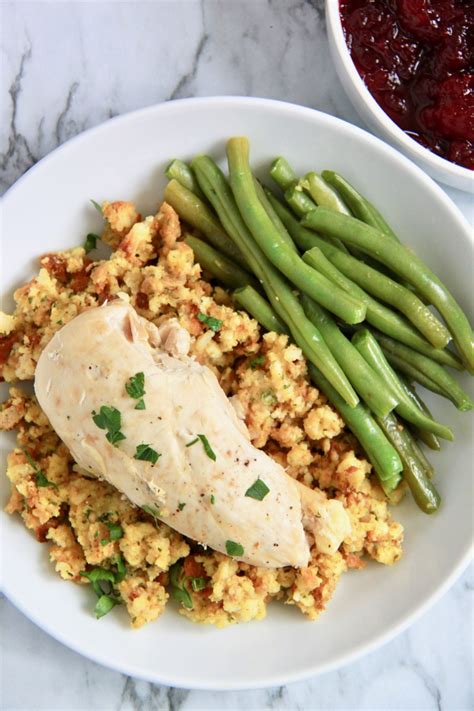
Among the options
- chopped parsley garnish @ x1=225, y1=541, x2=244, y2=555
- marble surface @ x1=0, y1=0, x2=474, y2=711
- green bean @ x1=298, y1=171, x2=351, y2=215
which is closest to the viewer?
chopped parsley garnish @ x1=225, y1=541, x2=244, y2=555

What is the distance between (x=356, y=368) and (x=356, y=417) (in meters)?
0.18

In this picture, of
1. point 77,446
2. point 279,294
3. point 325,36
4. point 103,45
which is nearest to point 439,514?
point 279,294

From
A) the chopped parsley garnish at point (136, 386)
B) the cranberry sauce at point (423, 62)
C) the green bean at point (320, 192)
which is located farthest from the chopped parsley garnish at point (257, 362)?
the cranberry sauce at point (423, 62)

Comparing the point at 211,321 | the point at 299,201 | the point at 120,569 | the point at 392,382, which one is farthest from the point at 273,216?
the point at 120,569

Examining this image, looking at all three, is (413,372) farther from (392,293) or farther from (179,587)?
(179,587)

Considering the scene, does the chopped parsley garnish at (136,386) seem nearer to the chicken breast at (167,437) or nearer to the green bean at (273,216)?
the chicken breast at (167,437)

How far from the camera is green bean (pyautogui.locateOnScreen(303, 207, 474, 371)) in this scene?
2.94m

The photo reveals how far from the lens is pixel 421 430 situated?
3.13 metres

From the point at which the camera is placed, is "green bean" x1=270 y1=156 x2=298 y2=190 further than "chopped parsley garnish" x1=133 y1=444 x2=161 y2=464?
Yes

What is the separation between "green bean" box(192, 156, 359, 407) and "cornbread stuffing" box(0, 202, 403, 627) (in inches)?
2.9

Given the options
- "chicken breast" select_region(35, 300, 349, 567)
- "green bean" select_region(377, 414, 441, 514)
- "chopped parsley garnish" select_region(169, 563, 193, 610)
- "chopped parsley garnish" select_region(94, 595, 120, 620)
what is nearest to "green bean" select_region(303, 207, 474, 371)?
"green bean" select_region(377, 414, 441, 514)

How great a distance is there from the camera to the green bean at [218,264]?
3.08 metres

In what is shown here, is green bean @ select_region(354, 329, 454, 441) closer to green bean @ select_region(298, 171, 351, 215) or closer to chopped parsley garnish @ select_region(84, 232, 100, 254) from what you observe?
green bean @ select_region(298, 171, 351, 215)

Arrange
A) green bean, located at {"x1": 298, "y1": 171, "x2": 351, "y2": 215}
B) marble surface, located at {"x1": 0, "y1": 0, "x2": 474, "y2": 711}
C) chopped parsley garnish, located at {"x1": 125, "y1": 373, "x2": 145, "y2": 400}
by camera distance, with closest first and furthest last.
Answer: chopped parsley garnish, located at {"x1": 125, "y1": 373, "x2": 145, "y2": 400} < green bean, located at {"x1": 298, "y1": 171, "x2": 351, "y2": 215} < marble surface, located at {"x1": 0, "y1": 0, "x2": 474, "y2": 711}
